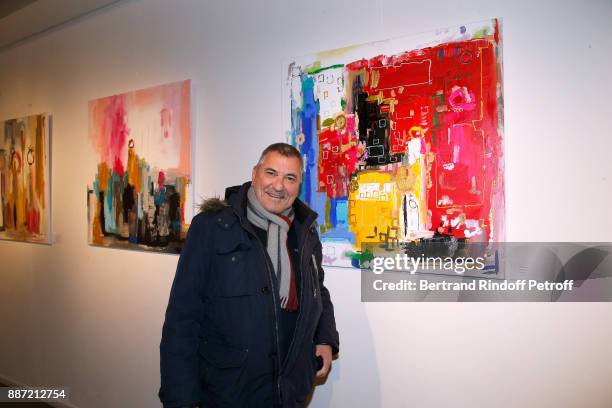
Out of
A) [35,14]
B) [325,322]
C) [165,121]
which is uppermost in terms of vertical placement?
[35,14]

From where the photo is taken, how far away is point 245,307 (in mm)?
1555

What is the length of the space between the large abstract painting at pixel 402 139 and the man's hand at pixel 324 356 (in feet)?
1.23

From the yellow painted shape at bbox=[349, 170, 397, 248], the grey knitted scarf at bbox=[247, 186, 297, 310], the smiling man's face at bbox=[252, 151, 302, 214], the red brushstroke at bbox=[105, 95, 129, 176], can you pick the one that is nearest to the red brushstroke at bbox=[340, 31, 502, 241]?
the yellow painted shape at bbox=[349, 170, 397, 248]

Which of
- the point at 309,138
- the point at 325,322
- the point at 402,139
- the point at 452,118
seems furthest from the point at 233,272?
the point at 452,118

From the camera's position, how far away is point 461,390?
166cm

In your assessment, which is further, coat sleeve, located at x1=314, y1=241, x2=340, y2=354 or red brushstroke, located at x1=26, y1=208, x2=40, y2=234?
red brushstroke, located at x1=26, y1=208, x2=40, y2=234

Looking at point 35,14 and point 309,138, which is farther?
point 35,14

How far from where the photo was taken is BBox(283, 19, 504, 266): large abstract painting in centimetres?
157

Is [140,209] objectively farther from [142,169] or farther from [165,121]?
[165,121]

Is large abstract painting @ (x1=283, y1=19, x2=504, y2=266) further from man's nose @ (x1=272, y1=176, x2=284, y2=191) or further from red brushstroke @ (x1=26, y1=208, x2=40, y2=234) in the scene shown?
red brushstroke @ (x1=26, y1=208, x2=40, y2=234)

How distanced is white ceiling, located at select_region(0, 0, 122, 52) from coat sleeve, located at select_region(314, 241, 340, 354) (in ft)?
7.69

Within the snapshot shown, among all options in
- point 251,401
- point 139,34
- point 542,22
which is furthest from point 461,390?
point 139,34

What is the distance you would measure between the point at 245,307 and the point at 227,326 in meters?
0.10

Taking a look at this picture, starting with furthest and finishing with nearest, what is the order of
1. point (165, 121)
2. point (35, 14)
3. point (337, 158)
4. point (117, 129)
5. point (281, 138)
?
1. point (35, 14)
2. point (117, 129)
3. point (165, 121)
4. point (281, 138)
5. point (337, 158)
